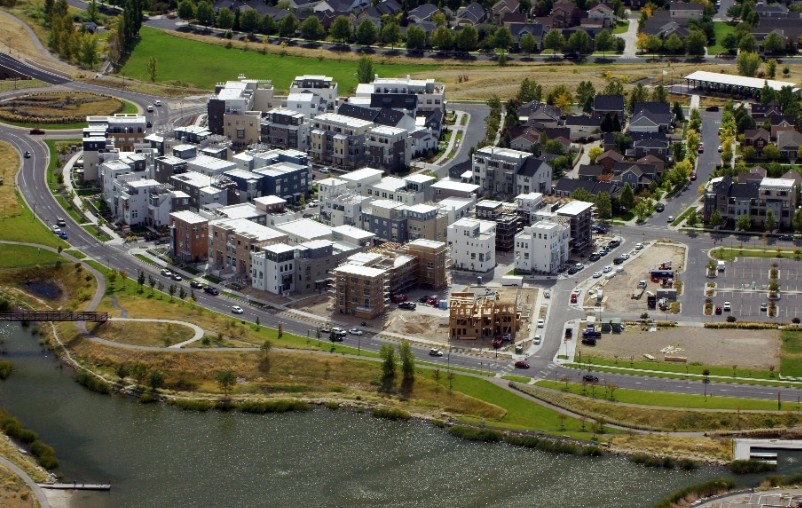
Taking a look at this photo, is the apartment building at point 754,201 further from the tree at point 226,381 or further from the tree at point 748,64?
the tree at point 226,381

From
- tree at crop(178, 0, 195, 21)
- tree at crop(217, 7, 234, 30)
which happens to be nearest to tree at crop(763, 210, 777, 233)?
tree at crop(217, 7, 234, 30)

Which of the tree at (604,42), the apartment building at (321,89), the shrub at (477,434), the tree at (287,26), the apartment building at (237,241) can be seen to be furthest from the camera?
the tree at (287,26)

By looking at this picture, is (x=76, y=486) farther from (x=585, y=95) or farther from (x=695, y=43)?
(x=695, y=43)

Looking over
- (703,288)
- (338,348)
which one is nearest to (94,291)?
(338,348)

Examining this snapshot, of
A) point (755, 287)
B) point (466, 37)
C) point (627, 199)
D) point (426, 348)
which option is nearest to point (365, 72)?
point (466, 37)

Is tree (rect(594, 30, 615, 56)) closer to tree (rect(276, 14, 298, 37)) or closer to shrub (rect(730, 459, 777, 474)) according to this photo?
tree (rect(276, 14, 298, 37))

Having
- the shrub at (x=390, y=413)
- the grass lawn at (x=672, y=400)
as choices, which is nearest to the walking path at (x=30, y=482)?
the shrub at (x=390, y=413)
